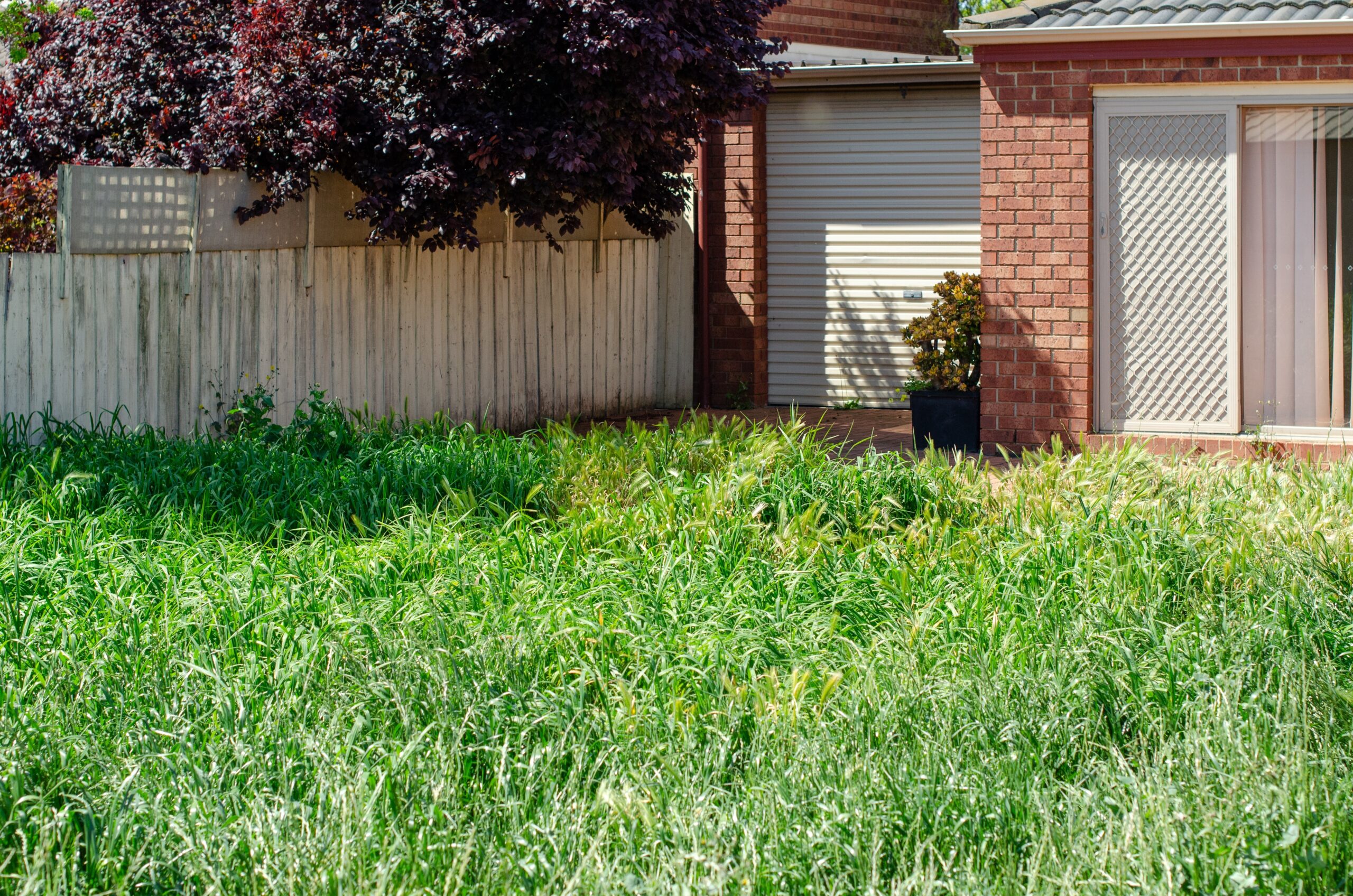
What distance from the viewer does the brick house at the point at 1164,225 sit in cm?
901

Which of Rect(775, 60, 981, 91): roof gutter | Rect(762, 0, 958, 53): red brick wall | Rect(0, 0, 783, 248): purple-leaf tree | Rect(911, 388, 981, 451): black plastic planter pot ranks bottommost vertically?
Rect(911, 388, 981, 451): black plastic planter pot

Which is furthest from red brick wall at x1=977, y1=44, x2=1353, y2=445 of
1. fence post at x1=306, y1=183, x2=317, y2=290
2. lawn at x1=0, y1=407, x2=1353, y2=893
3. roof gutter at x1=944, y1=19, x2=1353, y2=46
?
fence post at x1=306, y1=183, x2=317, y2=290

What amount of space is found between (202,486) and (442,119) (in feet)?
10.2

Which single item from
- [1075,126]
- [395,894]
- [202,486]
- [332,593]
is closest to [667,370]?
[1075,126]

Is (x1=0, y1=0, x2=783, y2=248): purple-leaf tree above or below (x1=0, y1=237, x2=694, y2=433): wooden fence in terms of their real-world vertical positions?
above

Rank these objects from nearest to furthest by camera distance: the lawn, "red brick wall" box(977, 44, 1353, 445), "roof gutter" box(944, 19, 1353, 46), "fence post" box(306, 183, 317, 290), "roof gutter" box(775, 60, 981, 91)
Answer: the lawn → "roof gutter" box(944, 19, 1353, 46) → "red brick wall" box(977, 44, 1353, 445) → "fence post" box(306, 183, 317, 290) → "roof gutter" box(775, 60, 981, 91)

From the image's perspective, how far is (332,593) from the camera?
5.45 meters

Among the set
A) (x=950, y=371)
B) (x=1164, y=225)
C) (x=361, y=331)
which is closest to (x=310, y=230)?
(x=361, y=331)

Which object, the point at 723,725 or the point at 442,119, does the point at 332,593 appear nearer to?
the point at 723,725

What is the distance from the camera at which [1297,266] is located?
9180 millimetres

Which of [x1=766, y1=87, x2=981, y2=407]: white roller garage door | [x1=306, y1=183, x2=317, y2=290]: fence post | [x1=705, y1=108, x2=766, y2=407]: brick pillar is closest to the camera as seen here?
[x1=306, y1=183, x2=317, y2=290]: fence post

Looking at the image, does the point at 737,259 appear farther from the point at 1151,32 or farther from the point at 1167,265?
the point at 1151,32

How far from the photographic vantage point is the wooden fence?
27.7 feet

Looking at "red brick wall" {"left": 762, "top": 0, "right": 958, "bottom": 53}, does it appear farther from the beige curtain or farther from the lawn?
the lawn
